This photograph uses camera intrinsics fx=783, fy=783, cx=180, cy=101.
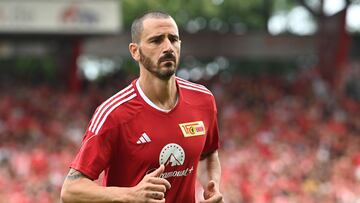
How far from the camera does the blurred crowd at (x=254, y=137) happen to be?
45.4ft

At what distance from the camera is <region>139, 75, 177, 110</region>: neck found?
417 centimetres

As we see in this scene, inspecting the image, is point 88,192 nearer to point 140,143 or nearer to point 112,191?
point 112,191

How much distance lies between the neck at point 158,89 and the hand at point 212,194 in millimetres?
480

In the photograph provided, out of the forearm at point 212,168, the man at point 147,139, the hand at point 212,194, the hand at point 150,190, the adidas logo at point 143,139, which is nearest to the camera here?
the hand at point 150,190

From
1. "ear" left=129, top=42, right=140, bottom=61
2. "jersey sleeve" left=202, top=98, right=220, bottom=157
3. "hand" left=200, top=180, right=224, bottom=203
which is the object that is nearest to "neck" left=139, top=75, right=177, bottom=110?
"ear" left=129, top=42, right=140, bottom=61

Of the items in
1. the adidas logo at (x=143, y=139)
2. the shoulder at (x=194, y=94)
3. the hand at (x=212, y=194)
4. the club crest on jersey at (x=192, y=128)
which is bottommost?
the hand at (x=212, y=194)

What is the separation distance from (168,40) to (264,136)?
15.5 meters

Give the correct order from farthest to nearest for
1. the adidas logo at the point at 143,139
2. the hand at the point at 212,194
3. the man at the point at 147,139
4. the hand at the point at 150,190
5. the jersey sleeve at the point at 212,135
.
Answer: the jersey sleeve at the point at 212,135 < the hand at the point at 212,194 < the adidas logo at the point at 143,139 < the man at the point at 147,139 < the hand at the point at 150,190

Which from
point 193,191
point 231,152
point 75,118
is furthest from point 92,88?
point 193,191

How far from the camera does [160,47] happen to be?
4020mm

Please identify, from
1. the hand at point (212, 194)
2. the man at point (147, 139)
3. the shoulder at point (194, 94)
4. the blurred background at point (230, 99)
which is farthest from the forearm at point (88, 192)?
the blurred background at point (230, 99)

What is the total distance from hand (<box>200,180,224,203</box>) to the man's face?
648mm

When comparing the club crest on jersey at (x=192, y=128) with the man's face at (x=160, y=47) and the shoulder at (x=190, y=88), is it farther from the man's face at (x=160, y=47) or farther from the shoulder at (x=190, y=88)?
the man's face at (x=160, y=47)

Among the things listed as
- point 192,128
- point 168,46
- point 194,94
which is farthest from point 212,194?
point 168,46
